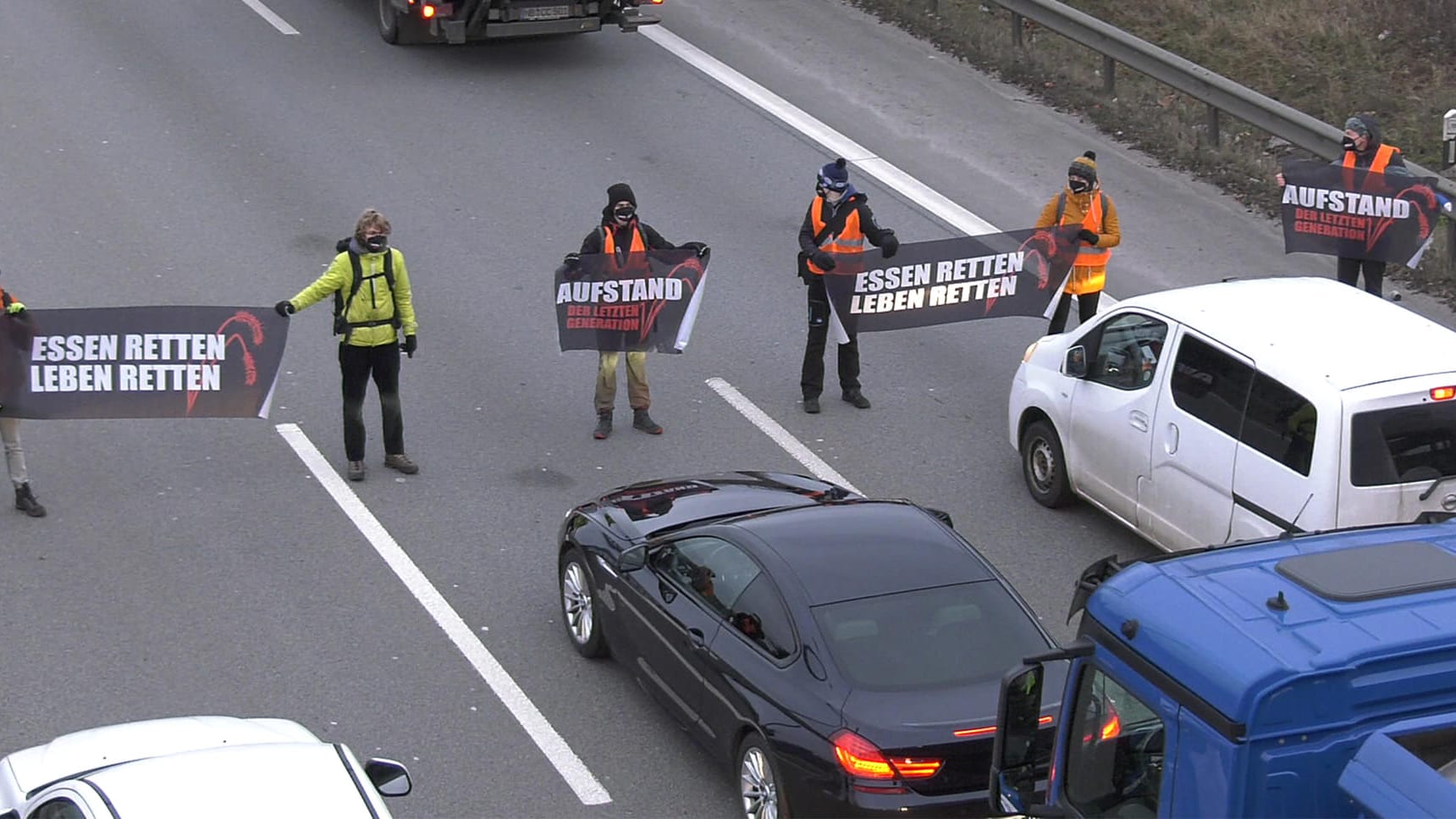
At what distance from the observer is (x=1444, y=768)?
553 centimetres

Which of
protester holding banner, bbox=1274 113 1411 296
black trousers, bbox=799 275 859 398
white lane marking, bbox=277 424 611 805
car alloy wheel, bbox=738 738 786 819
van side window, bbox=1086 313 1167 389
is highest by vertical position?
protester holding banner, bbox=1274 113 1411 296

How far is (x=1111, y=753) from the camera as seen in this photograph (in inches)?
247

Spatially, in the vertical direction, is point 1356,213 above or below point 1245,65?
below

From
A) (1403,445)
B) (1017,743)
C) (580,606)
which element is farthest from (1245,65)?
(1017,743)

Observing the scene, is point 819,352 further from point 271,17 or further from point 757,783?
point 271,17

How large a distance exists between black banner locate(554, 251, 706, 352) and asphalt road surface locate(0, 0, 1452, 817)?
0.63 m

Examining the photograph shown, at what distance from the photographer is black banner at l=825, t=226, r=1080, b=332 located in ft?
44.8

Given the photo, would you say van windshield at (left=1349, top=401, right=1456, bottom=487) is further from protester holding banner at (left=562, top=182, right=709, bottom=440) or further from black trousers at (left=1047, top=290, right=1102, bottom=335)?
protester holding banner at (left=562, top=182, right=709, bottom=440)

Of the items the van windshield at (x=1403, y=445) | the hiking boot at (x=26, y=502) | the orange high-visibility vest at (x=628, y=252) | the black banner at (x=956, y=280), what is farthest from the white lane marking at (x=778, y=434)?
the hiking boot at (x=26, y=502)

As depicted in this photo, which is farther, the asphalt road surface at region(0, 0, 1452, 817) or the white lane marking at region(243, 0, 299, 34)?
the white lane marking at region(243, 0, 299, 34)

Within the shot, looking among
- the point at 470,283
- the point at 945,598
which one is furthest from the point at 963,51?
the point at 945,598

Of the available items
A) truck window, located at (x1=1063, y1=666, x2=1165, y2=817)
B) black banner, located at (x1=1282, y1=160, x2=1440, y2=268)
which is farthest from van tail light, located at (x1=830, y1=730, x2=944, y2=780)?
black banner, located at (x1=1282, y1=160, x2=1440, y2=268)

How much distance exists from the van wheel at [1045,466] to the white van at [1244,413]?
11 millimetres

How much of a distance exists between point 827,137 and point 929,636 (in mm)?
10389
